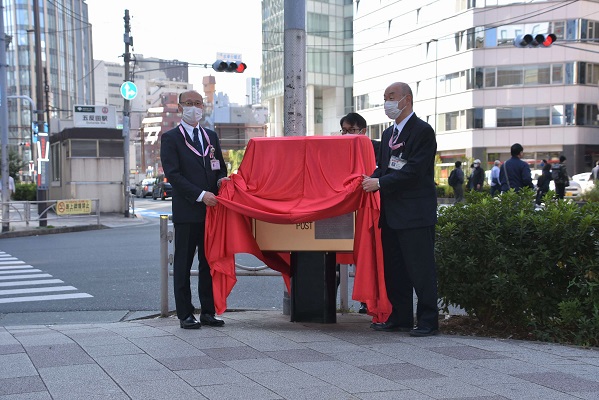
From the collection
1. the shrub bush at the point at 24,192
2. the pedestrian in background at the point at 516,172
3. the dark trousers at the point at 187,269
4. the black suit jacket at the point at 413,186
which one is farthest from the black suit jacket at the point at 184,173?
the shrub bush at the point at 24,192

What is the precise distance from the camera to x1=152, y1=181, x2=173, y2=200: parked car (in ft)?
168

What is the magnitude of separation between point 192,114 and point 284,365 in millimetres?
2588

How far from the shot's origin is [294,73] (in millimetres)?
→ 6949

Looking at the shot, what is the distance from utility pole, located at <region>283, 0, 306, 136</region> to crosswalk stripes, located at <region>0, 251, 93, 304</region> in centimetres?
420

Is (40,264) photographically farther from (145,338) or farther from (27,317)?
(145,338)

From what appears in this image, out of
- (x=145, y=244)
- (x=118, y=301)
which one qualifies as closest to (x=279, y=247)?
(x=118, y=301)

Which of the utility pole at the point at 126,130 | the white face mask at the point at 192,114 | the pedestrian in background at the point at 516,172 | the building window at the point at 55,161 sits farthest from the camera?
the building window at the point at 55,161

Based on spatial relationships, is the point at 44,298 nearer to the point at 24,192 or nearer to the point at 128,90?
the point at 128,90

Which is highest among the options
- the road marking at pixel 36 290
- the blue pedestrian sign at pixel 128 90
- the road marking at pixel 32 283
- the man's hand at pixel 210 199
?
the blue pedestrian sign at pixel 128 90

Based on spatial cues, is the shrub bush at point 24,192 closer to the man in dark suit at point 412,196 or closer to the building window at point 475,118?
the building window at point 475,118

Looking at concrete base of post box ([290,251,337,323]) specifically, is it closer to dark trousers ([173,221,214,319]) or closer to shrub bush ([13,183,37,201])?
dark trousers ([173,221,214,319])

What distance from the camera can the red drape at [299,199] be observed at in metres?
5.61

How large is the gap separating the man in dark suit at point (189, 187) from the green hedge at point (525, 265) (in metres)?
2.06

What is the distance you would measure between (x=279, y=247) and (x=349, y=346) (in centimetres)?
114
